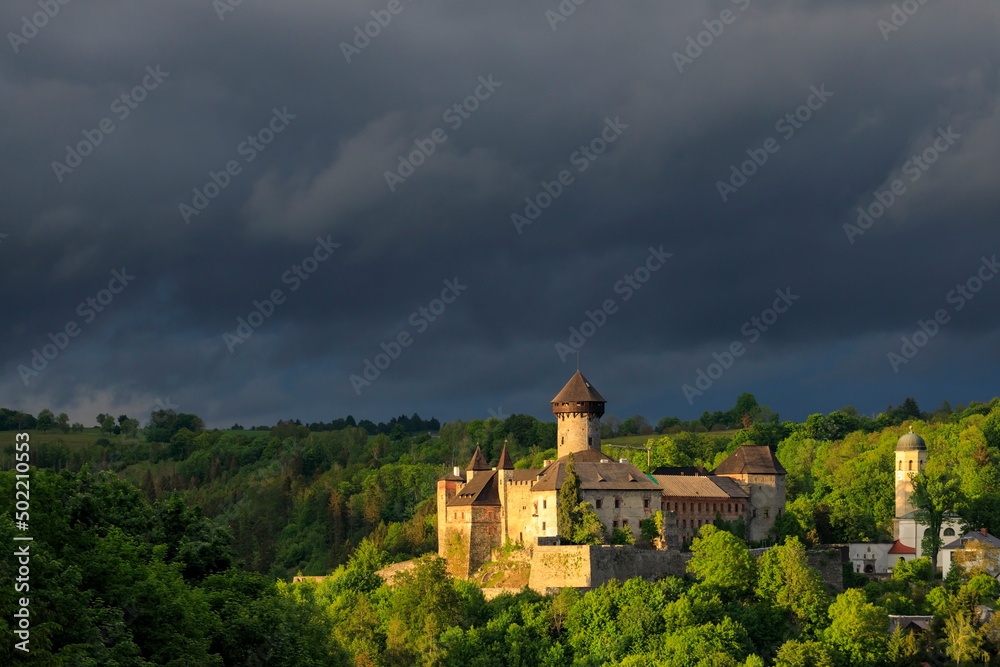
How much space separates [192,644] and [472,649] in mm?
34801

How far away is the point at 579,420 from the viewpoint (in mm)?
90375

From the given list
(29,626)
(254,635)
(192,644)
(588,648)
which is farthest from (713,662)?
(29,626)

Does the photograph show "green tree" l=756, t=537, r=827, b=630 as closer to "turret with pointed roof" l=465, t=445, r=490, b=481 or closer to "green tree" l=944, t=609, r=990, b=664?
"green tree" l=944, t=609, r=990, b=664

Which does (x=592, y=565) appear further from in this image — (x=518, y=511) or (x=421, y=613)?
(x=421, y=613)

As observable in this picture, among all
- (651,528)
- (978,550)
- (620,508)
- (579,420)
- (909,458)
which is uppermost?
(579,420)

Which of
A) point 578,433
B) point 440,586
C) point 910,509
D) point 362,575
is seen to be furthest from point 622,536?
point 910,509

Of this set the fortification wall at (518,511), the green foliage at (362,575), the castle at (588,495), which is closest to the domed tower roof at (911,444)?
the castle at (588,495)

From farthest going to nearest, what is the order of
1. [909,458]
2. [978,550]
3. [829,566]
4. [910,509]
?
[909,458], [910,509], [829,566], [978,550]

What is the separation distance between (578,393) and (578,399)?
2.04 ft

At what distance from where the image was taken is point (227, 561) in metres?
49.9

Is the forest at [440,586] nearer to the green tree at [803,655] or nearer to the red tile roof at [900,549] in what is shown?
the green tree at [803,655]

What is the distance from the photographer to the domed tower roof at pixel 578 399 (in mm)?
90312

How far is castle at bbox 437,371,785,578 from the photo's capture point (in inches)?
3169

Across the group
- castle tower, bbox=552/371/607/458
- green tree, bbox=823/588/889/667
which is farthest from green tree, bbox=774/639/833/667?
castle tower, bbox=552/371/607/458
